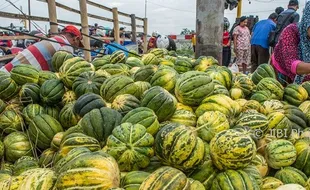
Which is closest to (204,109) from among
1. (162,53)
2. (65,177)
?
(65,177)

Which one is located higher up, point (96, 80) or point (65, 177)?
point (96, 80)

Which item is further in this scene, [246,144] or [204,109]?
[204,109]

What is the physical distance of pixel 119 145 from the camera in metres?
1.77

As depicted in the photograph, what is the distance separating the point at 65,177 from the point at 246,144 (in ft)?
3.10

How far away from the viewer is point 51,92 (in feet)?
8.70

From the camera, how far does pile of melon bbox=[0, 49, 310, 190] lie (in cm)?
162

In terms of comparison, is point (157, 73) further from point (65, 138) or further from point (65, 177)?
point (65, 177)

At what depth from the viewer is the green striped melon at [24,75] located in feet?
9.39

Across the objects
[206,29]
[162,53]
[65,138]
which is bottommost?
[65,138]

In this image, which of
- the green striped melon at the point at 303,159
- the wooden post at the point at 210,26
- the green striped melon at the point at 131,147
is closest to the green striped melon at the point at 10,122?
the green striped melon at the point at 131,147

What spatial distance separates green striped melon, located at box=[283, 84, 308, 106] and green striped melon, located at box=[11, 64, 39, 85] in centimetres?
222

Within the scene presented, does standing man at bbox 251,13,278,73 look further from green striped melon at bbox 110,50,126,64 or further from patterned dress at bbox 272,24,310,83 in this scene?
green striped melon at bbox 110,50,126,64

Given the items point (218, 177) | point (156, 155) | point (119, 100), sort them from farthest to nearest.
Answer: point (119, 100) → point (156, 155) → point (218, 177)

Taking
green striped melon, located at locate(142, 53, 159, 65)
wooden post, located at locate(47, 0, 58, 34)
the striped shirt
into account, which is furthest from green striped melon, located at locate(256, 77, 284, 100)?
wooden post, located at locate(47, 0, 58, 34)
